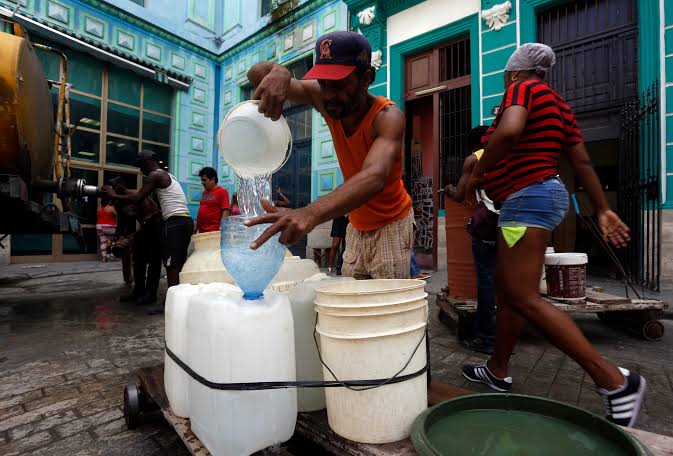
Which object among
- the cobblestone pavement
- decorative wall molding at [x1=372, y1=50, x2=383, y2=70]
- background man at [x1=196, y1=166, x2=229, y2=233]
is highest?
decorative wall molding at [x1=372, y1=50, x2=383, y2=70]

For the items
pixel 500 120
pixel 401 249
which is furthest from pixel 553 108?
pixel 401 249

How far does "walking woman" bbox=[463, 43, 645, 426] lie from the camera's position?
1.83 meters

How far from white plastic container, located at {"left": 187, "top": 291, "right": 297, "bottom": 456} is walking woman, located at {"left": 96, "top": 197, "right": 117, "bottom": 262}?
10407 mm

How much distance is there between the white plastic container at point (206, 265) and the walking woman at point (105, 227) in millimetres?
9274

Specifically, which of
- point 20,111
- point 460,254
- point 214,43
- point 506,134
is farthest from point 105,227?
point 506,134

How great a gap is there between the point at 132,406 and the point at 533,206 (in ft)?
7.42

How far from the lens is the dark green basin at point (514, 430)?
1268 mm

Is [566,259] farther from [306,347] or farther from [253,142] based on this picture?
[253,142]

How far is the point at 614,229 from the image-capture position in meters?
2.12

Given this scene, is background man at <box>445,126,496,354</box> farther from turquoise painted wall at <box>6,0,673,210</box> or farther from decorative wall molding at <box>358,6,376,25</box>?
decorative wall molding at <box>358,6,376,25</box>

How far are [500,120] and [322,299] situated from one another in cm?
146

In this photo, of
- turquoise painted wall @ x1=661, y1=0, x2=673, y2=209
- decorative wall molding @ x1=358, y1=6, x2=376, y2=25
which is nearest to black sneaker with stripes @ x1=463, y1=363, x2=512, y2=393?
turquoise painted wall @ x1=661, y1=0, x2=673, y2=209

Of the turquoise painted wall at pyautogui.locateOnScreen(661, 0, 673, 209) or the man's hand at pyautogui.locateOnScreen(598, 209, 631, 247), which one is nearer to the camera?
the man's hand at pyautogui.locateOnScreen(598, 209, 631, 247)

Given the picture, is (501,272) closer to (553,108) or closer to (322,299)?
(553,108)
